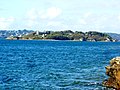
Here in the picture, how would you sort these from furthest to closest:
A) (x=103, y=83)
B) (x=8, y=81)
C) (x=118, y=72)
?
(x=8, y=81) → (x=103, y=83) → (x=118, y=72)

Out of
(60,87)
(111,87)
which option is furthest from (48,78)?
(111,87)

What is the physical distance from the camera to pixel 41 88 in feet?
144

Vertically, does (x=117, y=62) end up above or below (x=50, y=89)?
above

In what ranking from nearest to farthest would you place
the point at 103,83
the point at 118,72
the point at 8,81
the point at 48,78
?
the point at 118,72 < the point at 103,83 < the point at 8,81 < the point at 48,78

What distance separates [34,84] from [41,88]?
324 centimetres

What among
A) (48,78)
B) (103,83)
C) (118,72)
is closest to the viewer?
(118,72)

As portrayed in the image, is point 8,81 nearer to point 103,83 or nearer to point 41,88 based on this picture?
point 41,88

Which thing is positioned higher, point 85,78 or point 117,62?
point 117,62

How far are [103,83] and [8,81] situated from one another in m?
12.7

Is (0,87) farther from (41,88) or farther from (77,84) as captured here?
(77,84)

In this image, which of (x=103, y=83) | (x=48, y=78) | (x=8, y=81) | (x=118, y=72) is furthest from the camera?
(x=48, y=78)

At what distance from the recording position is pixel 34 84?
154 feet

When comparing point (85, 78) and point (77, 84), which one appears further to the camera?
point (85, 78)

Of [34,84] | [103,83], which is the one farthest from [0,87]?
[103,83]
